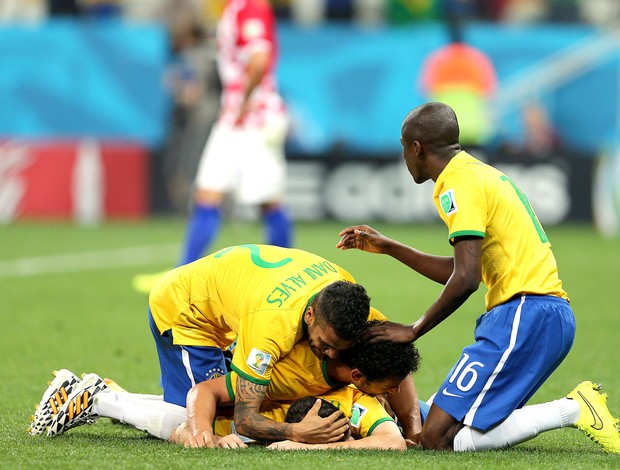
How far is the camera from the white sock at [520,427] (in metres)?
5.07

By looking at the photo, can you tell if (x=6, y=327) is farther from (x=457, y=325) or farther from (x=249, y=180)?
(x=457, y=325)

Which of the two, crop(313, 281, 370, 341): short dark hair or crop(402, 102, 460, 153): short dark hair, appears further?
crop(402, 102, 460, 153): short dark hair

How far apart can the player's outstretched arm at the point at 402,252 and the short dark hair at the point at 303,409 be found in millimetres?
777

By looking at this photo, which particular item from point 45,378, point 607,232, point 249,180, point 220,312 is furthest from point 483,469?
point 607,232

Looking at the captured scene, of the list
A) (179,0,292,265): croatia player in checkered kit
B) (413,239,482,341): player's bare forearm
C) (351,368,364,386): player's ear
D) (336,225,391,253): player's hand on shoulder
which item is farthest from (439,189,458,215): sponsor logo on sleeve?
(179,0,292,265): croatia player in checkered kit

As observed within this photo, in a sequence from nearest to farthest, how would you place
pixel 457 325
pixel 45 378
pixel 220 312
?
pixel 220 312
pixel 45 378
pixel 457 325

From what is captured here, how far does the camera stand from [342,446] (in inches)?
195

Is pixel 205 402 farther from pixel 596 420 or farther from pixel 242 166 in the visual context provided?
pixel 242 166

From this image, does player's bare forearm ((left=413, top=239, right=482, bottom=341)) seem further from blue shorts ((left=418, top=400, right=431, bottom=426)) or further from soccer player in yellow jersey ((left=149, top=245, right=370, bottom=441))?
blue shorts ((left=418, top=400, right=431, bottom=426))

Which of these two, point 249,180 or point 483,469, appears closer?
point 483,469

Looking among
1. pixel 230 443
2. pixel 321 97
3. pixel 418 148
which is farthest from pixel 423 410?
pixel 321 97

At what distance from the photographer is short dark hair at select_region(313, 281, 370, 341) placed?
479 centimetres

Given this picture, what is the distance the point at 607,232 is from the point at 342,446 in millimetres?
13003

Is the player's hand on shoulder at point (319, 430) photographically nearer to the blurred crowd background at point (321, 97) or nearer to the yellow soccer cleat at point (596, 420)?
the yellow soccer cleat at point (596, 420)
